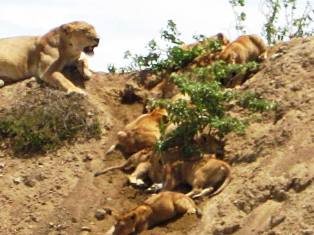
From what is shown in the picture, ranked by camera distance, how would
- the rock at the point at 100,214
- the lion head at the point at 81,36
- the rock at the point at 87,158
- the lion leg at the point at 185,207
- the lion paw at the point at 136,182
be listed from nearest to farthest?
1. the lion leg at the point at 185,207
2. the rock at the point at 100,214
3. the lion paw at the point at 136,182
4. the rock at the point at 87,158
5. the lion head at the point at 81,36

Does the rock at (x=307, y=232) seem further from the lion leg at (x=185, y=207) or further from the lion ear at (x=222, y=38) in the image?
the lion ear at (x=222, y=38)

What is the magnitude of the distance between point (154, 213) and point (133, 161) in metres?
1.92

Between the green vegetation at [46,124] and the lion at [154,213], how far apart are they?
2.81 m

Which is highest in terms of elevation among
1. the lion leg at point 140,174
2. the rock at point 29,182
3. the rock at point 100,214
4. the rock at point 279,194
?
the rock at point 279,194

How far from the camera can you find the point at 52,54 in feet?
61.1

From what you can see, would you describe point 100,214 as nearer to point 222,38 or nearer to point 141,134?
point 141,134

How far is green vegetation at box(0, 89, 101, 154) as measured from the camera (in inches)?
643

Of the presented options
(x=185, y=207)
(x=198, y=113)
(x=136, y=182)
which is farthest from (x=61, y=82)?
(x=185, y=207)

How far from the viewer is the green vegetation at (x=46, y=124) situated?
16.3 m

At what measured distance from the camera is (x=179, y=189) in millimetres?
14695

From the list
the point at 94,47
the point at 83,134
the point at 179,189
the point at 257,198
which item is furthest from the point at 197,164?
the point at 94,47

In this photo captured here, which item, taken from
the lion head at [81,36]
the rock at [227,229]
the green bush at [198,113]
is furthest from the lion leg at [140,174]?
the lion head at [81,36]

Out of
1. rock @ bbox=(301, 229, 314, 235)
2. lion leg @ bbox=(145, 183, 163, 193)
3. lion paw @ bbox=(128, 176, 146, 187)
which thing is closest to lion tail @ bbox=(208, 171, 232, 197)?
lion leg @ bbox=(145, 183, 163, 193)

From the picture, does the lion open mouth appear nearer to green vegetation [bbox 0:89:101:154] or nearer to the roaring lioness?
the roaring lioness
